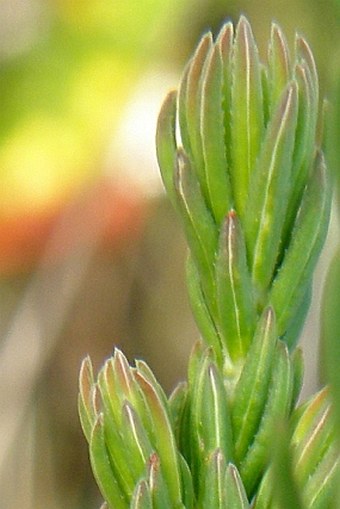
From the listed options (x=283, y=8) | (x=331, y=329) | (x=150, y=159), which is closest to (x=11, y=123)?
(x=150, y=159)

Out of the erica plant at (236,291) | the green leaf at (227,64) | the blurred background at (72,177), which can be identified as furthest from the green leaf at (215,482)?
the blurred background at (72,177)

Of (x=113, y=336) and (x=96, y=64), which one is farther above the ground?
(x=96, y=64)

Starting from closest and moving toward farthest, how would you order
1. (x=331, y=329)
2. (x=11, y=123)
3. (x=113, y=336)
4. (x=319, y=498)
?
(x=331, y=329)
(x=319, y=498)
(x=11, y=123)
(x=113, y=336)

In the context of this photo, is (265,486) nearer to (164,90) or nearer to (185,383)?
(185,383)

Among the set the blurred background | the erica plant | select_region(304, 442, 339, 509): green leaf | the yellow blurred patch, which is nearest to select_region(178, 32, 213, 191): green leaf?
the erica plant

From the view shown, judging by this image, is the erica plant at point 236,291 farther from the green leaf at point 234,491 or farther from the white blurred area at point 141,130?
the white blurred area at point 141,130

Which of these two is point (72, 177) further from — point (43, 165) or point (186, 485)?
point (186, 485)
